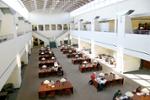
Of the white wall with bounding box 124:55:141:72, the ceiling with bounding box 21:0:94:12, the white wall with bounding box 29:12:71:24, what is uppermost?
the ceiling with bounding box 21:0:94:12

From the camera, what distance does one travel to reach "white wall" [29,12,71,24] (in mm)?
42688

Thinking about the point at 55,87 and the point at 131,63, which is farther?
the point at 131,63

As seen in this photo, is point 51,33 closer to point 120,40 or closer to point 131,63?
point 131,63

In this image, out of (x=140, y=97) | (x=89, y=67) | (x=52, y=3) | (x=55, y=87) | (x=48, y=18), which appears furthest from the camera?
(x=48, y=18)

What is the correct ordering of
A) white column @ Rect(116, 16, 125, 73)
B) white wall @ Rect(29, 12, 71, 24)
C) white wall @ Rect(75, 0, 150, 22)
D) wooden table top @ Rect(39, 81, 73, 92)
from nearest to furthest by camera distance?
wooden table top @ Rect(39, 81, 73, 92) < white wall @ Rect(75, 0, 150, 22) < white column @ Rect(116, 16, 125, 73) < white wall @ Rect(29, 12, 71, 24)

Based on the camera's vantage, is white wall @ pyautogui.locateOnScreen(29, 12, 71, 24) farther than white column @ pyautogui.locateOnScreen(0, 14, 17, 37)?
Yes

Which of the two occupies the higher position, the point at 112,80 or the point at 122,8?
the point at 122,8

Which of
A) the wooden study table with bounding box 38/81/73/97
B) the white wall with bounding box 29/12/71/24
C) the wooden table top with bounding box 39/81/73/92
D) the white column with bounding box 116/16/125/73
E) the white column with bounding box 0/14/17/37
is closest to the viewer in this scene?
the wooden study table with bounding box 38/81/73/97

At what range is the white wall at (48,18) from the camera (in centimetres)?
4269

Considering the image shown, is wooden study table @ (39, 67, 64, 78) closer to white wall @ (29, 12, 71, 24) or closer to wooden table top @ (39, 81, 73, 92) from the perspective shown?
wooden table top @ (39, 81, 73, 92)

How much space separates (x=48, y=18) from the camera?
43281mm

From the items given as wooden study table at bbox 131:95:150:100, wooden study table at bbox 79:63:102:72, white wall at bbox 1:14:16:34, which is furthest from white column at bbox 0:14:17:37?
wooden study table at bbox 131:95:150:100

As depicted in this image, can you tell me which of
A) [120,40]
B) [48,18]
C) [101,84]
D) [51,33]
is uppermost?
[48,18]

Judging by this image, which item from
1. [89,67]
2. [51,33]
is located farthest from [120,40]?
[51,33]
